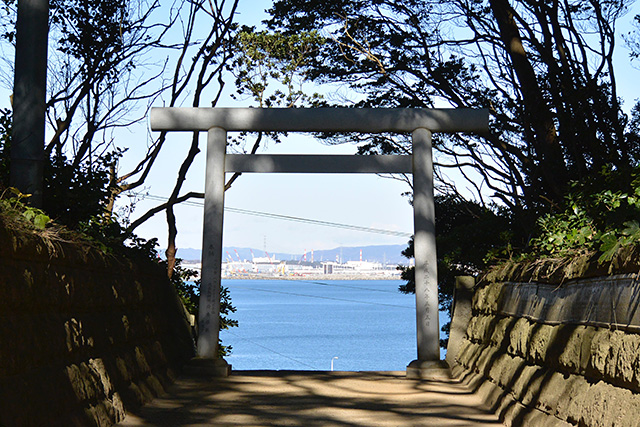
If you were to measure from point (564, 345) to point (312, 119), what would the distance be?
4.70 meters

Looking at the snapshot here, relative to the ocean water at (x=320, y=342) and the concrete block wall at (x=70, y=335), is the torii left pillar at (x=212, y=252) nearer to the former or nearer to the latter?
the concrete block wall at (x=70, y=335)

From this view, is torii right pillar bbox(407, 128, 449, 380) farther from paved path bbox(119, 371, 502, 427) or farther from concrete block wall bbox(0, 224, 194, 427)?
concrete block wall bbox(0, 224, 194, 427)

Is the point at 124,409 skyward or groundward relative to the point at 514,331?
groundward

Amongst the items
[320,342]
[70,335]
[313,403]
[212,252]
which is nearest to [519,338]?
[313,403]

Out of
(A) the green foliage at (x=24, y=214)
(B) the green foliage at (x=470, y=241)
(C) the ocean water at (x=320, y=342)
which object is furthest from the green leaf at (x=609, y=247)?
(C) the ocean water at (x=320, y=342)

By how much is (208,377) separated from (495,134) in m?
6.59

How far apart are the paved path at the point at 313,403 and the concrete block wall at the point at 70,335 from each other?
0.31m

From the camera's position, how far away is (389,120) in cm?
799

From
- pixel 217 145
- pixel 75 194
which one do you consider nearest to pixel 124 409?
pixel 75 194

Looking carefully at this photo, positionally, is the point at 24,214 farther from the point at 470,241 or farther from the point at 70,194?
the point at 470,241

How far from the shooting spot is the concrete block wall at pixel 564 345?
9.88 feet

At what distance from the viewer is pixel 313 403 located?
566 cm

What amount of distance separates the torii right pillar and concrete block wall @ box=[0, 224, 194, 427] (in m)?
2.81

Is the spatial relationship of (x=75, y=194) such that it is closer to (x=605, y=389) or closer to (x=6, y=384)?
(x=6, y=384)
